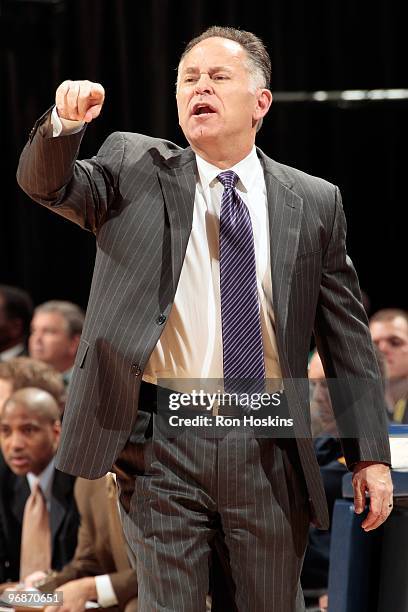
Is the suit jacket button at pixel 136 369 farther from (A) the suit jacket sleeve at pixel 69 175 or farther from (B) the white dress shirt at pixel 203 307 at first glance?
(A) the suit jacket sleeve at pixel 69 175

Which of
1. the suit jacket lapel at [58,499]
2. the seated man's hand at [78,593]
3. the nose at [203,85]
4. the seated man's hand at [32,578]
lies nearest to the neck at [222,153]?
the nose at [203,85]

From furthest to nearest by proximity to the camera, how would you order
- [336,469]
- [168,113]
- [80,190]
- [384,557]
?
[168,113] < [336,469] < [384,557] < [80,190]

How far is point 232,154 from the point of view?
2213mm

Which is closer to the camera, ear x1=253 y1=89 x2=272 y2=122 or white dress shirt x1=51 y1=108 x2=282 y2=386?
white dress shirt x1=51 y1=108 x2=282 y2=386

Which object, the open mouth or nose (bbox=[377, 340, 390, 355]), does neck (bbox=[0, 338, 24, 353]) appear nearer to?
nose (bbox=[377, 340, 390, 355])

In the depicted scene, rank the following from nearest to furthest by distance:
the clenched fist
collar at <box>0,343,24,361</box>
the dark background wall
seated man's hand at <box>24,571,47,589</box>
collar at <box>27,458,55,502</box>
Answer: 1. the clenched fist
2. seated man's hand at <box>24,571,47,589</box>
3. collar at <box>27,458,55,502</box>
4. the dark background wall
5. collar at <box>0,343,24,361</box>

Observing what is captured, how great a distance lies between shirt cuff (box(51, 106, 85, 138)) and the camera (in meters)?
1.97

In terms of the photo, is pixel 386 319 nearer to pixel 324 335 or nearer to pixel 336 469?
pixel 336 469

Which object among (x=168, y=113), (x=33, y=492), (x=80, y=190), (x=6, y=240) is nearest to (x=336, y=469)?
(x=33, y=492)

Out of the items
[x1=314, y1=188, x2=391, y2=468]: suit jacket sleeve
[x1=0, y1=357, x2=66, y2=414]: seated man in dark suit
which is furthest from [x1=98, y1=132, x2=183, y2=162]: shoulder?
[x1=0, y1=357, x2=66, y2=414]: seated man in dark suit

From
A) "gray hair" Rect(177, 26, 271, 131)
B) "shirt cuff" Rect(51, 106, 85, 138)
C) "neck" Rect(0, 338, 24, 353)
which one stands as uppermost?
"neck" Rect(0, 338, 24, 353)

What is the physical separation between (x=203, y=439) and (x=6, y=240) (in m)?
4.58

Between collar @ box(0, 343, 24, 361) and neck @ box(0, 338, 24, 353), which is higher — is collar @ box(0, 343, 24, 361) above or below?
below

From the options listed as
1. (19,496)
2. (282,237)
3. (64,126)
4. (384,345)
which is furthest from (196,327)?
(384,345)
